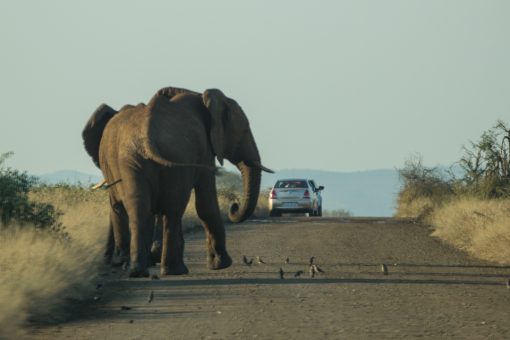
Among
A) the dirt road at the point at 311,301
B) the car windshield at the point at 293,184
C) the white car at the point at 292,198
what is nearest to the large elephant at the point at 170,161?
the dirt road at the point at 311,301

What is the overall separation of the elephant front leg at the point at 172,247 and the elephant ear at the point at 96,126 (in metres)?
2.95

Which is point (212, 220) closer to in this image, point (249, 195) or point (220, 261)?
point (220, 261)

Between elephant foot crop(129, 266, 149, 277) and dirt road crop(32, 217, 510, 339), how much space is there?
148 mm

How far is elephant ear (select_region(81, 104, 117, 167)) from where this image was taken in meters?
20.1

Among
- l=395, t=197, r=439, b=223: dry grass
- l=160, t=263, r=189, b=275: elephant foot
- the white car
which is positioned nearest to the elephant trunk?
l=160, t=263, r=189, b=275: elephant foot

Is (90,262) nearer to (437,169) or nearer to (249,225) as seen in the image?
(249,225)

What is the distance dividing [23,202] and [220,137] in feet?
11.8

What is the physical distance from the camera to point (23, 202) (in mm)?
20031

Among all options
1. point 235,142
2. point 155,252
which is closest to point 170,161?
point 235,142

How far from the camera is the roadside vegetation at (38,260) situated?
13.7 m

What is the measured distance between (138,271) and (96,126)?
11.6 ft

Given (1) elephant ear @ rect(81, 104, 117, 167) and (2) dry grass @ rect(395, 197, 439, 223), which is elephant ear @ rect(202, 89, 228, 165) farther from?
(2) dry grass @ rect(395, 197, 439, 223)

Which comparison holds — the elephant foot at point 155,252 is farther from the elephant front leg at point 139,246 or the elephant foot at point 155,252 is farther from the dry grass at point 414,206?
the dry grass at point 414,206

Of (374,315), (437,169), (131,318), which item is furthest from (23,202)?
(437,169)
